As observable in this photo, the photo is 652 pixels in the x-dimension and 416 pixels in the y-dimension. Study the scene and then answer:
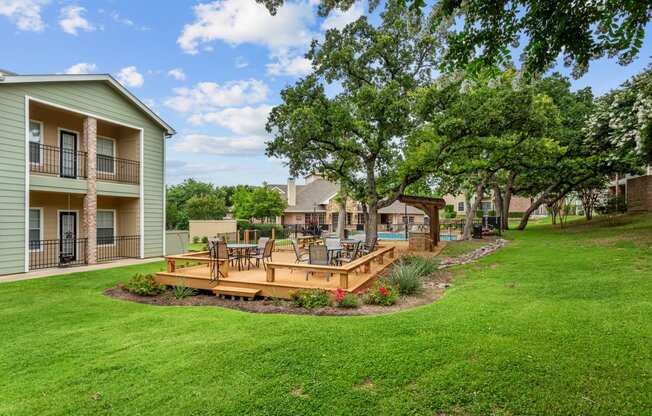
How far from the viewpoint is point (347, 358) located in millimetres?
4477

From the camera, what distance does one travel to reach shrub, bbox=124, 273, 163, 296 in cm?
908

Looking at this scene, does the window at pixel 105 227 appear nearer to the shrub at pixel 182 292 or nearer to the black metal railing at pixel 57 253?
the black metal railing at pixel 57 253

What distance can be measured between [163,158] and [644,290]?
57.5 ft

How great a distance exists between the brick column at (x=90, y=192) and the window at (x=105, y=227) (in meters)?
1.69

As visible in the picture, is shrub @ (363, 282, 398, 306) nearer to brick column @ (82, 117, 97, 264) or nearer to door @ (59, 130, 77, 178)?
brick column @ (82, 117, 97, 264)

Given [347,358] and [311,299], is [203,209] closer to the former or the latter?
[311,299]

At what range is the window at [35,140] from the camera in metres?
12.9

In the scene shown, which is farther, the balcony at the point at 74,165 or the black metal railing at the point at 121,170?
the black metal railing at the point at 121,170

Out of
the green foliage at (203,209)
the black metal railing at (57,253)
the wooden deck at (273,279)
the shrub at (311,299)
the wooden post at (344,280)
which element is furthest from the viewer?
the green foliage at (203,209)

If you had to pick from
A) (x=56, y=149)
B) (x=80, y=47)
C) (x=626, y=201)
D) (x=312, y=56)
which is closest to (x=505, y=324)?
(x=312, y=56)

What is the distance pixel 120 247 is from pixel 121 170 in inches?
134

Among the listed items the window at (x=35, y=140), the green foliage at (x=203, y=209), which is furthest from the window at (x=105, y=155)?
the green foliage at (x=203, y=209)

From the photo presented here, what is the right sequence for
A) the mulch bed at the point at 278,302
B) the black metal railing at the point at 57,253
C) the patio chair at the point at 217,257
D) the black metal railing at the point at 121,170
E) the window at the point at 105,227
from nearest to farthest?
the mulch bed at the point at 278,302 < the patio chair at the point at 217,257 < the black metal railing at the point at 57,253 < the window at the point at 105,227 < the black metal railing at the point at 121,170

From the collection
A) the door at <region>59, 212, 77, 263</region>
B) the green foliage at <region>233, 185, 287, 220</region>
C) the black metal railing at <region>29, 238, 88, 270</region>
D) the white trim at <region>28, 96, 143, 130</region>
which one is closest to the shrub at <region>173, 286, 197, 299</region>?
the black metal railing at <region>29, 238, 88, 270</region>
